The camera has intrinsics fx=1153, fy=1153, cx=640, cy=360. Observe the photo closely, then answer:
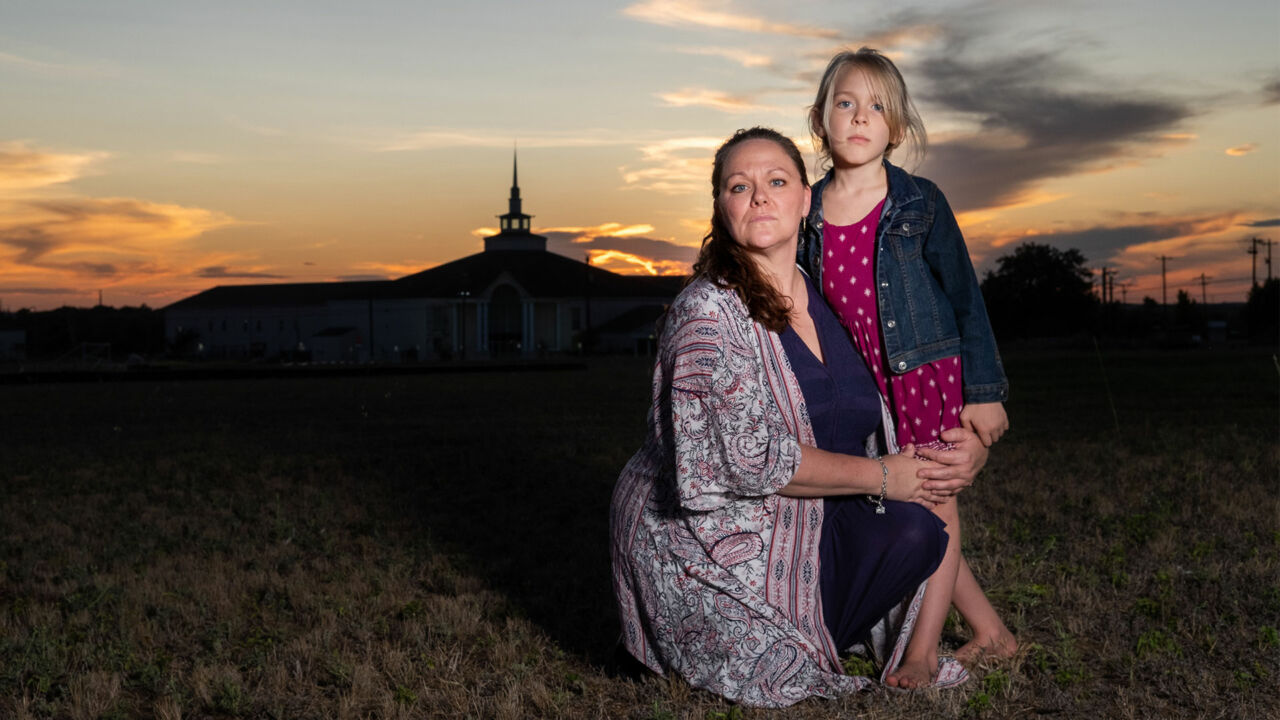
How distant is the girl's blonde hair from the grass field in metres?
1.89

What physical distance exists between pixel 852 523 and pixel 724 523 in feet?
1.49

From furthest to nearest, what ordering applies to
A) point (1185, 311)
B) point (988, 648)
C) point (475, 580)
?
point (1185, 311) → point (475, 580) → point (988, 648)

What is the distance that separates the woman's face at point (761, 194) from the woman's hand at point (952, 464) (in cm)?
85

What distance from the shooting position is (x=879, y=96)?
12.4 feet

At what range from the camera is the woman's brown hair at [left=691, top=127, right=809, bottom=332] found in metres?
3.54

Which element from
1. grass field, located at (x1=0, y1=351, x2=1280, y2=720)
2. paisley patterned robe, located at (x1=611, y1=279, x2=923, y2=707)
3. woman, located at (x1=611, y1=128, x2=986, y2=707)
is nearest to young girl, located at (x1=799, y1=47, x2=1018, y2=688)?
woman, located at (x1=611, y1=128, x2=986, y2=707)

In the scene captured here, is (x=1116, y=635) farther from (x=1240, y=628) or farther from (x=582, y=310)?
(x=582, y=310)

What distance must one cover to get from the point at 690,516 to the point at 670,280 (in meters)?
83.6

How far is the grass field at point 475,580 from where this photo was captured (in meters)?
4.12

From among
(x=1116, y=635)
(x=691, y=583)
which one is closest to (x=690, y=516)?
(x=691, y=583)

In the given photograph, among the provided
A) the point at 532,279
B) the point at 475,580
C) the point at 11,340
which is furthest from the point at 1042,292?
the point at 475,580

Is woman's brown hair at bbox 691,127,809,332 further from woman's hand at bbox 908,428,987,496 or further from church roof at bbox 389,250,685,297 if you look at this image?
church roof at bbox 389,250,685,297

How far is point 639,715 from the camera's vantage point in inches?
151

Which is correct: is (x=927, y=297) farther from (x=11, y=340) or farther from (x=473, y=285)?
(x=11, y=340)
